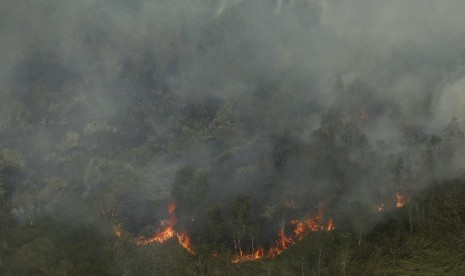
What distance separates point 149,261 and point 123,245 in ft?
65.8

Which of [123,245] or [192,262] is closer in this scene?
[192,262]

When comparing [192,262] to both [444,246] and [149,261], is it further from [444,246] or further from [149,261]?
[444,246]

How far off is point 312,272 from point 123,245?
278 ft

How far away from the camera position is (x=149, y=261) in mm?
185250

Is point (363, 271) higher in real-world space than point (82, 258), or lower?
lower

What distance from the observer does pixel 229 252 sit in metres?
193

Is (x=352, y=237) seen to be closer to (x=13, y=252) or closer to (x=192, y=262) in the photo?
(x=192, y=262)

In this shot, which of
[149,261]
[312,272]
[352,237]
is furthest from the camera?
[352,237]

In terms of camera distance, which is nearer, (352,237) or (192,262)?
(192,262)

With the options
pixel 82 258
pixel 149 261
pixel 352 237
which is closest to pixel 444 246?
pixel 352 237

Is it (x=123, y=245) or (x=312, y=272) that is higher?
(x=123, y=245)

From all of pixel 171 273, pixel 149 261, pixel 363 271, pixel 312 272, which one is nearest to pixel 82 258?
pixel 149 261

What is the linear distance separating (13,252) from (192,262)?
81.8 m

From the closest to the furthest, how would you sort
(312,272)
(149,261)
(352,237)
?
(312,272), (149,261), (352,237)
